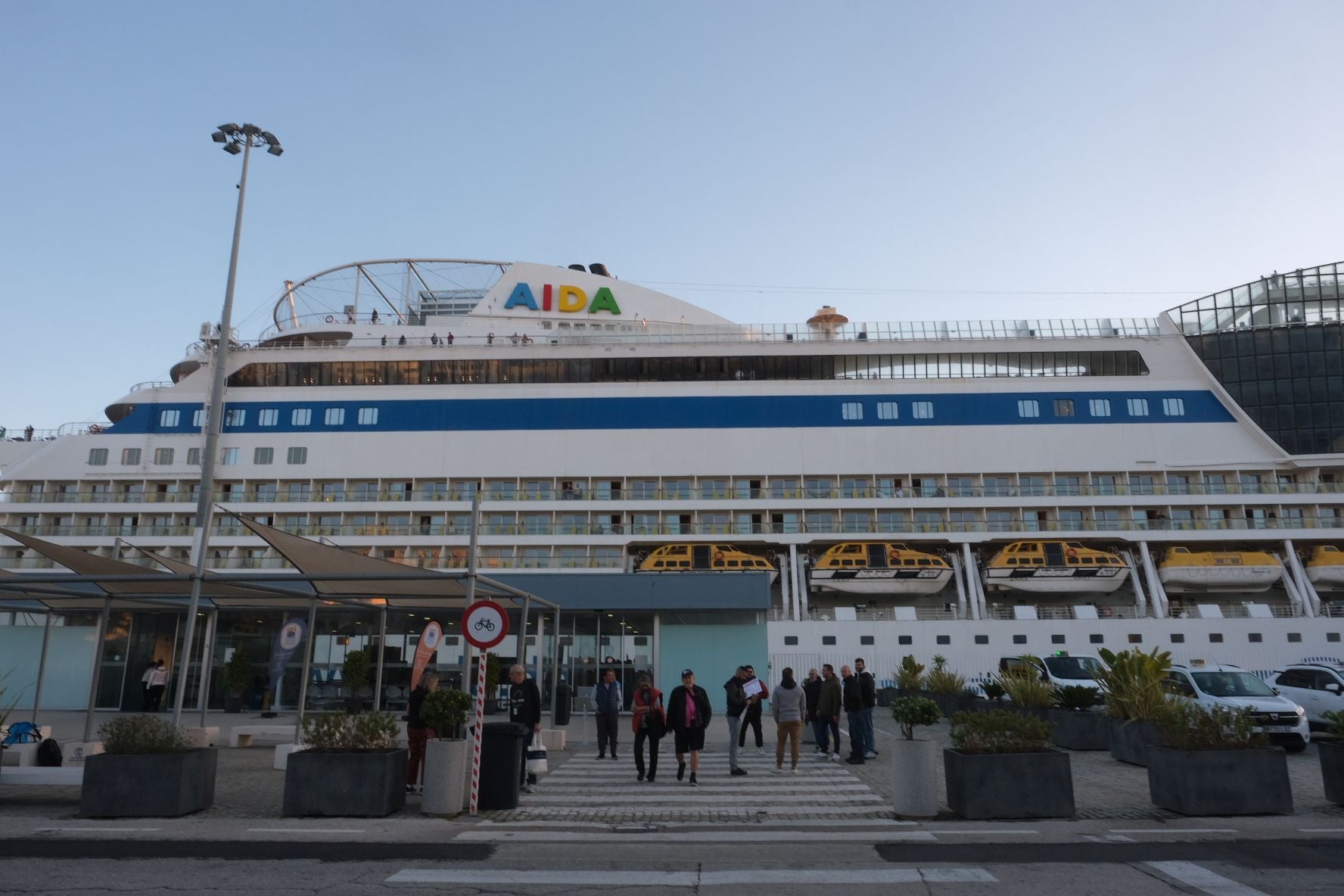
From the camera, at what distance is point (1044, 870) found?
7098 mm

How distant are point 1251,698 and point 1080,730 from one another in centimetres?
290

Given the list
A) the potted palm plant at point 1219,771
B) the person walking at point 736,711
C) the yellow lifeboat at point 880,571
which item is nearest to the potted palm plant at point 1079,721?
the person walking at point 736,711

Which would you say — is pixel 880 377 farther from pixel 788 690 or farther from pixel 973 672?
pixel 788 690

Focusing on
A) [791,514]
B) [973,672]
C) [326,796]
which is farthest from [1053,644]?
[326,796]

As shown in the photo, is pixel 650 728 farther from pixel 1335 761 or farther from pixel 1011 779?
pixel 1335 761

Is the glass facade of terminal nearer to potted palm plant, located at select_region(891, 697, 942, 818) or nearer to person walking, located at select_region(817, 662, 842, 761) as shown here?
person walking, located at select_region(817, 662, 842, 761)

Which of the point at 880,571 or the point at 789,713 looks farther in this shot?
the point at 880,571

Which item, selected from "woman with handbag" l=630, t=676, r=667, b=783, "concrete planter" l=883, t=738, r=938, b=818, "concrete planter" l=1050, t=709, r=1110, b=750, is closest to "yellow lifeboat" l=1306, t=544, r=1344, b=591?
"concrete planter" l=1050, t=709, r=1110, b=750

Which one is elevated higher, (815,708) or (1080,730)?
(815,708)

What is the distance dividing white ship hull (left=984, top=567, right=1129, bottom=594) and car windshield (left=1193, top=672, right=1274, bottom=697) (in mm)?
17029

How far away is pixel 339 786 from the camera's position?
979cm

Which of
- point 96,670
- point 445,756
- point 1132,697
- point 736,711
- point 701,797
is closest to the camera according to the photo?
point 445,756

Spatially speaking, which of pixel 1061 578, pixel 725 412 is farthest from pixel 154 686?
pixel 1061 578

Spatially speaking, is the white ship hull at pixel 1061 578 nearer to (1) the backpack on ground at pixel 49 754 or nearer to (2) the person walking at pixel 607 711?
(2) the person walking at pixel 607 711
